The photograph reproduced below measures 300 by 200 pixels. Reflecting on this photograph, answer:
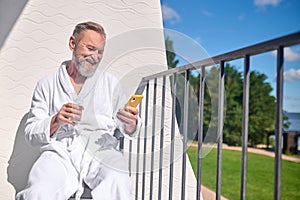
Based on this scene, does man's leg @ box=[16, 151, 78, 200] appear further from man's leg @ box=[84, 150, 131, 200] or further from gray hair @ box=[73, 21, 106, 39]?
gray hair @ box=[73, 21, 106, 39]

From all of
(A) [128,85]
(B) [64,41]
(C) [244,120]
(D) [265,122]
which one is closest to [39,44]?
(B) [64,41]

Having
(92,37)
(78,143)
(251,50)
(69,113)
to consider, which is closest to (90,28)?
(92,37)

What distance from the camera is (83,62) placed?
6.47ft

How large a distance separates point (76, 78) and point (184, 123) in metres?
0.61

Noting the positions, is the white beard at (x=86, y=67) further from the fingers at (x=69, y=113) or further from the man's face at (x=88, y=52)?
the fingers at (x=69, y=113)

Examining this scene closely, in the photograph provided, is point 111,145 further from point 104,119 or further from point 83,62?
point 83,62

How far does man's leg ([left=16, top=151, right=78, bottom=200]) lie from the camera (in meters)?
1.58

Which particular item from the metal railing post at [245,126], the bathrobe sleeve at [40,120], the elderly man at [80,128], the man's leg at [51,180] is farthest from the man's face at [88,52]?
the metal railing post at [245,126]

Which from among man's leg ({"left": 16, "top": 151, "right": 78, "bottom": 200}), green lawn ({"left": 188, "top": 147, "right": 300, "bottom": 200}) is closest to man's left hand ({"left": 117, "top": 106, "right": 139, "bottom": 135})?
man's leg ({"left": 16, "top": 151, "right": 78, "bottom": 200})

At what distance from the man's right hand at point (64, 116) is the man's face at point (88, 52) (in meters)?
0.27

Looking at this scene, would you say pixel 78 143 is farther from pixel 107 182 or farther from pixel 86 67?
pixel 86 67

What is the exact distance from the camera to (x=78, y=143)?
5.88ft

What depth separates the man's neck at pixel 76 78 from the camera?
1941 millimetres

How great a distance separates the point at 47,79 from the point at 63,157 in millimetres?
409
